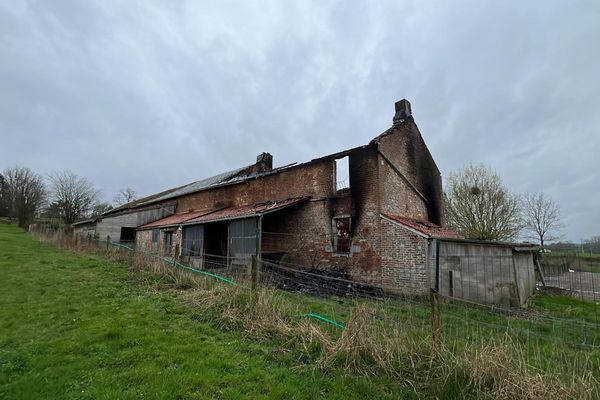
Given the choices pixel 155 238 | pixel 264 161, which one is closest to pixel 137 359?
pixel 155 238

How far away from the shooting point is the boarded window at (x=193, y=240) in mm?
17203

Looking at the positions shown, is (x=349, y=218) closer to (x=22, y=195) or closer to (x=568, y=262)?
Result: (x=568, y=262)

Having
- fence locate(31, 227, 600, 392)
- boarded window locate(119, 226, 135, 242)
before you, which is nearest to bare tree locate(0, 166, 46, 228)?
boarded window locate(119, 226, 135, 242)

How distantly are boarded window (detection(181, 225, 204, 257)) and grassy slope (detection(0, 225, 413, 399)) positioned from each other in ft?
30.5

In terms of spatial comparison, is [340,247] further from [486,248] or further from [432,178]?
[432,178]

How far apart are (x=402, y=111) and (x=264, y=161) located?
11566mm

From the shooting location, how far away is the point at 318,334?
194 inches

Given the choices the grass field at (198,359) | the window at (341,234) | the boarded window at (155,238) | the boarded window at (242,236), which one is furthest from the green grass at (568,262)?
the boarded window at (155,238)

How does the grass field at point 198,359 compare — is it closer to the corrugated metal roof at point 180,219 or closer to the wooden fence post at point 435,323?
the wooden fence post at point 435,323

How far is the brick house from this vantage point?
12148 millimetres

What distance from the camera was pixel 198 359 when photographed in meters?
4.65

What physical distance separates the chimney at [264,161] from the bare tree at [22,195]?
4570cm

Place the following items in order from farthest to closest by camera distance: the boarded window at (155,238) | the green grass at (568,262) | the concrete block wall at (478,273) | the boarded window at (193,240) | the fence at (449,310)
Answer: the boarded window at (155,238) → the boarded window at (193,240) → the green grass at (568,262) → the concrete block wall at (478,273) → the fence at (449,310)

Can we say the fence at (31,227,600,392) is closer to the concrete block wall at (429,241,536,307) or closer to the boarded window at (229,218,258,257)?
the concrete block wall at (429,241,536,307)
